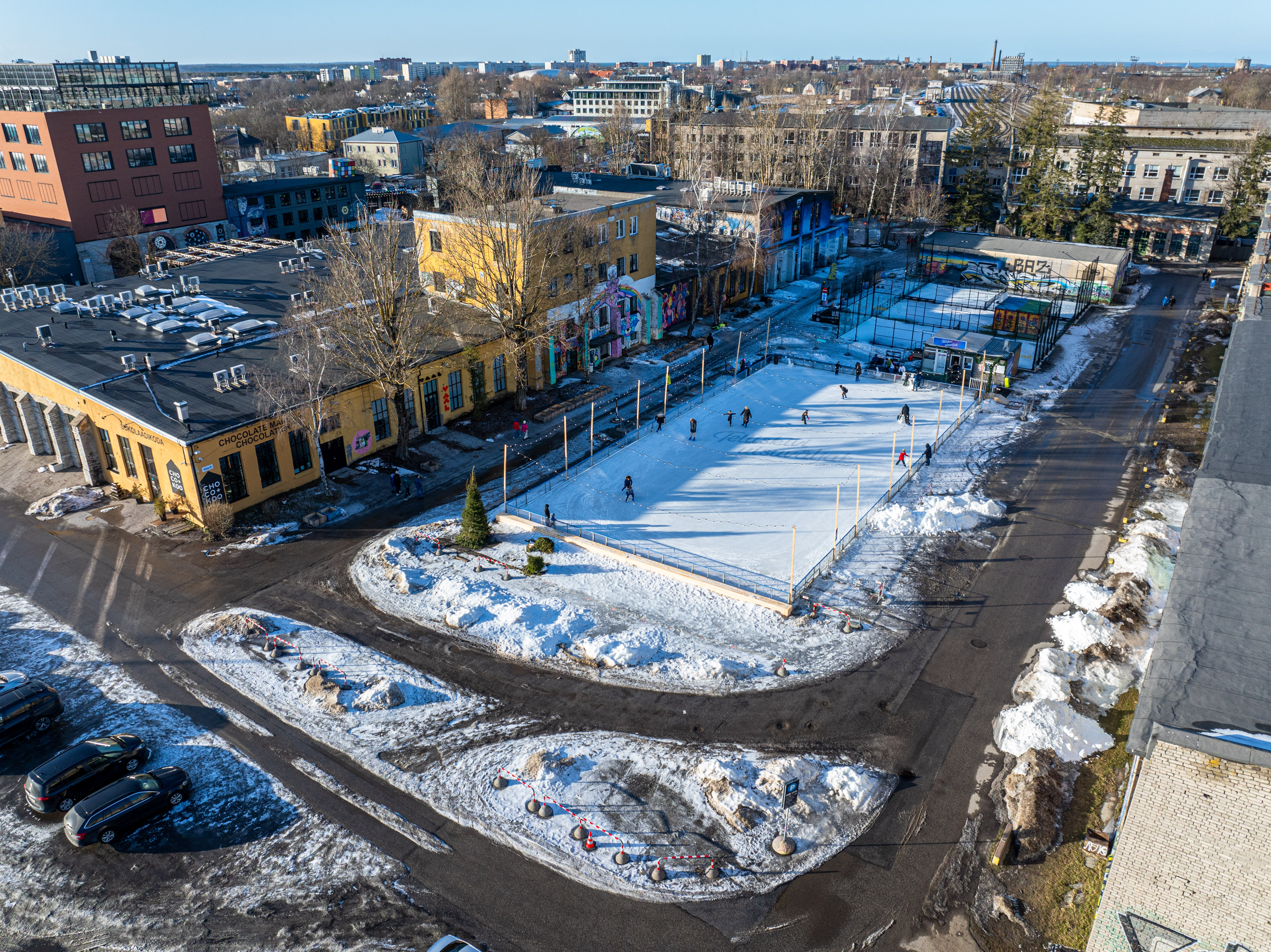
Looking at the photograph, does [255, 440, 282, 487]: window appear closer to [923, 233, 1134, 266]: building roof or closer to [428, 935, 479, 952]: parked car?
[428, 935, 479, 952]: parked car

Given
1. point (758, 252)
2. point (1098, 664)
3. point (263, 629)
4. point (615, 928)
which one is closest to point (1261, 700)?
point (1098, 664)

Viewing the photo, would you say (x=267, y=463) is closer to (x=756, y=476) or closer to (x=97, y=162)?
(x=756, y=476)

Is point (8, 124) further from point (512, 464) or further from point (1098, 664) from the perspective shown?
point (1098, 664)

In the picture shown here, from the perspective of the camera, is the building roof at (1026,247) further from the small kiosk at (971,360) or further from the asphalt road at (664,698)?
the asphalt road at (664,698)

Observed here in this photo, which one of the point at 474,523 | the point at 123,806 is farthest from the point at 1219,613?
the point at 123,806

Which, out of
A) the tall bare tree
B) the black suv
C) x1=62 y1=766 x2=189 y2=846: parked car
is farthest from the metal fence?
the black suv
